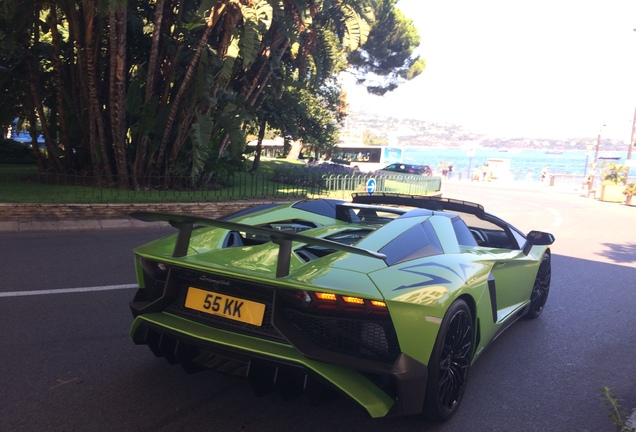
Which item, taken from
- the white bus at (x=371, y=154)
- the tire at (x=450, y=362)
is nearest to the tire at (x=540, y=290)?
the tire at (x=450, y=362)

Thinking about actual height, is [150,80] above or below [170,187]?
above

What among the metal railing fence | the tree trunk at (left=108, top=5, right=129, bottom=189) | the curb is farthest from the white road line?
the tree trunk at (left=108, top=5, right=129, bottom=189)

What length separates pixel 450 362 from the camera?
132 inches

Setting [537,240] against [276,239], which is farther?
[537,240]

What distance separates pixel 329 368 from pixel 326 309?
1.04ft

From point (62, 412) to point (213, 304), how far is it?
1.15m

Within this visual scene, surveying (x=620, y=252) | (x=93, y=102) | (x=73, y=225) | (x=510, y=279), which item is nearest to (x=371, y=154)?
(x=93, y=102)

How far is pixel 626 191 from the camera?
2569cm

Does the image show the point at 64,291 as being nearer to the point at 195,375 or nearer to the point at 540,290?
the point at 195,375

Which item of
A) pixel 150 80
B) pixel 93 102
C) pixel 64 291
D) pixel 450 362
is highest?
pixel 150 80

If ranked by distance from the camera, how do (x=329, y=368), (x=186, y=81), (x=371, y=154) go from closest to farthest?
(x=329, y=368)
(x=186, y=81)
(x=371, y=154)

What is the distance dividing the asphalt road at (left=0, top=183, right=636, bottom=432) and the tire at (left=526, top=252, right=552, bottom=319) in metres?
0.12

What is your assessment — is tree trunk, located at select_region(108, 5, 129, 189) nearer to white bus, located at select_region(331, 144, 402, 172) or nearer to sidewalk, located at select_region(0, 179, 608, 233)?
sidewalk, located at select_region(0, 179, 608, 233)

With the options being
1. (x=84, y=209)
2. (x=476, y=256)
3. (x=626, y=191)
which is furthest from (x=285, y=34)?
(x=626, y=191)
